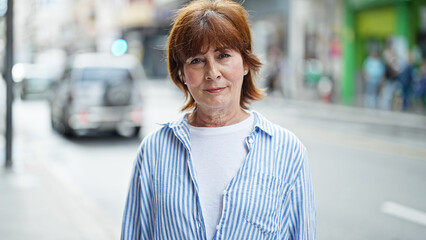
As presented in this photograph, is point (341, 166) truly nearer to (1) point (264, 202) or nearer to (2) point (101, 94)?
(2) point (101, 94)

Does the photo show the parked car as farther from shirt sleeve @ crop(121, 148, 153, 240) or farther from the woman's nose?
the woman's nose

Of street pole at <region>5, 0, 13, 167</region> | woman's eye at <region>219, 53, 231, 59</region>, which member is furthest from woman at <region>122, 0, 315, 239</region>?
street pole at <region>5, 0, 13, 167</region>

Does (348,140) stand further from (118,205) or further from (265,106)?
(265,106)

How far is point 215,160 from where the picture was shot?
79.5 inches

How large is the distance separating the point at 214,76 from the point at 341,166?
7.53 m

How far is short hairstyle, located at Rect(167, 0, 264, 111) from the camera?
1.95 m

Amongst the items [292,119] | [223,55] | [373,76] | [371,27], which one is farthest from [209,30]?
[371,27]

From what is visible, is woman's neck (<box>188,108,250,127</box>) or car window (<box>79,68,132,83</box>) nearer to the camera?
woman's neck (<box>188,108,250,127</box>)

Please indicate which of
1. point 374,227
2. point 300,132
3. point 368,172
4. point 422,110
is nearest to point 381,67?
point 422,110

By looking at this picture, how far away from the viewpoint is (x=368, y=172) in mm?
8648

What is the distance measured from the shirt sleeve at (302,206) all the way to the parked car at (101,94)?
1072 centimetres

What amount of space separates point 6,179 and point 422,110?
1421 centimetres

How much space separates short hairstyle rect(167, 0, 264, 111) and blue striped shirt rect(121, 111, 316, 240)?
27 centimetres

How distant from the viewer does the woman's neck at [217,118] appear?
2084 mm
